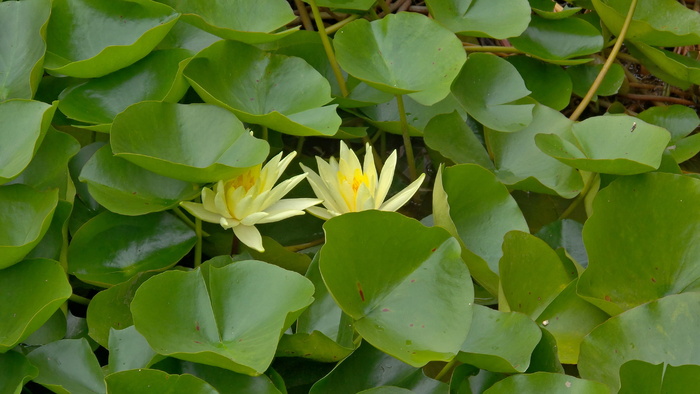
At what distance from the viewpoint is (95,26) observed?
3.46ft

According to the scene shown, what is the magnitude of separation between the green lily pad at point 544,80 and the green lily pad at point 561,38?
31 millimetres

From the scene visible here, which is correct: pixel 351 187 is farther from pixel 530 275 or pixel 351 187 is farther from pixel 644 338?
pixel 644 338

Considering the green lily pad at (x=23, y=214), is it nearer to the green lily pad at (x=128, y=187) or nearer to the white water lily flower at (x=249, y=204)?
the green lily pad at (x=128, y=187)

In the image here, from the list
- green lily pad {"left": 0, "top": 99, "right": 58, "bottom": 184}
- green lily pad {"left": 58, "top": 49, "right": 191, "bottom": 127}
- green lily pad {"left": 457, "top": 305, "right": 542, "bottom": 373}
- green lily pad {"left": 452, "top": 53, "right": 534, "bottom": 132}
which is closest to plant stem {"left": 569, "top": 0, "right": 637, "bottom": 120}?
green lily pad {"left": 452, "top": 53, "right": 534, "bottom": 132}

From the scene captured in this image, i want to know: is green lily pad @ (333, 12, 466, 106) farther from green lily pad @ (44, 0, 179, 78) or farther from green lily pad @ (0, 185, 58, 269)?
green lily pad @ (0, 185, 58, 269)

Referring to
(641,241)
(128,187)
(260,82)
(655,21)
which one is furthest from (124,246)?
(655,21)

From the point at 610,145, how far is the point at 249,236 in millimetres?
513

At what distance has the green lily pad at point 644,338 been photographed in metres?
0.79

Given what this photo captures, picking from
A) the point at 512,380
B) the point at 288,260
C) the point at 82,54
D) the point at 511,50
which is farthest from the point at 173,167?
the point at 511,50

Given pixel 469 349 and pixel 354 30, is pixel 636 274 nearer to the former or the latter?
pixel 469 349

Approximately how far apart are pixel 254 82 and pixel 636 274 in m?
0.57

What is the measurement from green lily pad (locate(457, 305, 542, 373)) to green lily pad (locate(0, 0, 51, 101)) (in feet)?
2.11

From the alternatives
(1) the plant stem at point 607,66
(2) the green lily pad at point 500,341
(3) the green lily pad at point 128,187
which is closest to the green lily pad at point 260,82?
(3) the green lily pad at point 128,187

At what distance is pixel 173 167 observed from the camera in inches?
32.9
